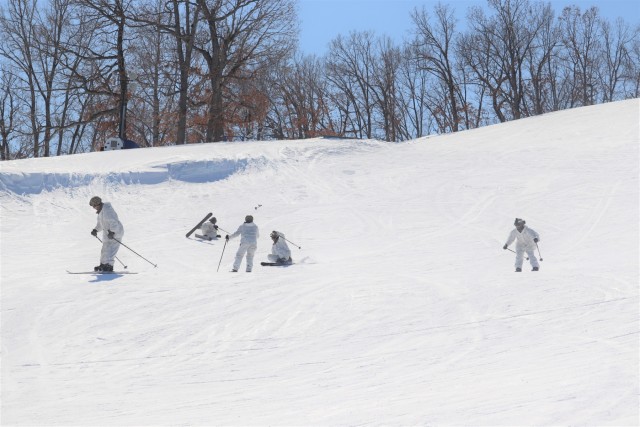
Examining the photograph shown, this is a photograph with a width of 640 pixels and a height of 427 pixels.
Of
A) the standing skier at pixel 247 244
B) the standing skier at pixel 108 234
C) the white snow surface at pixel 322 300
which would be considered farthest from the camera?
the standing skier at pixel 247 244

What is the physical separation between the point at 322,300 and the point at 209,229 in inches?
338

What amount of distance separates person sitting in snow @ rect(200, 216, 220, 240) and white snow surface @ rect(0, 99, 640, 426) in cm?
54

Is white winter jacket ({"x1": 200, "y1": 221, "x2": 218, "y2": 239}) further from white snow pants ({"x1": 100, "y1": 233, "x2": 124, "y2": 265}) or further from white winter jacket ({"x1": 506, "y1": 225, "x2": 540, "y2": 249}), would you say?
white winter jacket ({"x1": 506, "y1": 225, "x2": 540, "y2": 249})

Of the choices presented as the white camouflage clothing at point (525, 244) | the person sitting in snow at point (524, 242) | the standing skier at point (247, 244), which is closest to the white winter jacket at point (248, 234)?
the standing skier at point (247, 244)

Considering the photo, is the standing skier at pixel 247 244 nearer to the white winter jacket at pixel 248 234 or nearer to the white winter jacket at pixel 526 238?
the white winter jacket at pixel 248 234

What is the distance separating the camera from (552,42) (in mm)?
53625

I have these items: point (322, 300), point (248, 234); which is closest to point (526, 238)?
point (322, 300)

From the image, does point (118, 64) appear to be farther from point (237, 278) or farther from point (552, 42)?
point (552, 42)

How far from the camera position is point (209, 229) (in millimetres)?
18922

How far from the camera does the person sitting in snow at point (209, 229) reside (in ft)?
62.0

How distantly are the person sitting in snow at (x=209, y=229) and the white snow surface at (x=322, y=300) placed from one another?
545mm

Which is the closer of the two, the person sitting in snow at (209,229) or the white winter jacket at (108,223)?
Answer: the white winter jacket at (108,223)

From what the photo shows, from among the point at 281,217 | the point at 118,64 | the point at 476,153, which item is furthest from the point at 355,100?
the point at 281,217

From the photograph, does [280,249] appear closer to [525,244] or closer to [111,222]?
[111,222]
